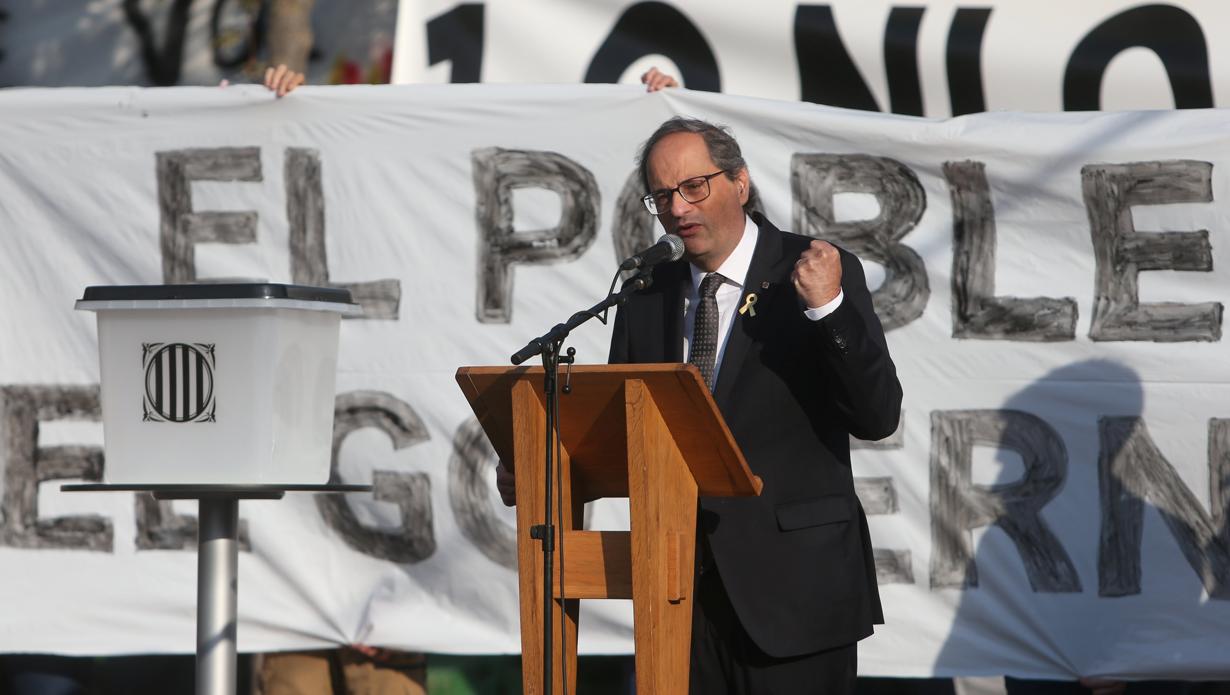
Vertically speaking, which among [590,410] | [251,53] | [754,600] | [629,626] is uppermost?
[251,53]

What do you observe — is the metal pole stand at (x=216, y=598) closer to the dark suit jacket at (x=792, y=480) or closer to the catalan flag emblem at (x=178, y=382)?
the catalan flag emblem at (x=178, y=382)

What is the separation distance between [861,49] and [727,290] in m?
2.07

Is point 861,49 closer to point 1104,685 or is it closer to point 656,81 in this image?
point 656,81

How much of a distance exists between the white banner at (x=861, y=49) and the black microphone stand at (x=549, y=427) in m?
2.35

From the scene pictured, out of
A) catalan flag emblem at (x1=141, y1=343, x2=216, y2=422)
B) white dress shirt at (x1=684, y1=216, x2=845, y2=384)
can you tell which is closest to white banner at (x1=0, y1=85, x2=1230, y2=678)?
catalan flag emblem at (x1=141, y1=343, x2=216, y2=422)

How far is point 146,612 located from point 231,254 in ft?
3.66

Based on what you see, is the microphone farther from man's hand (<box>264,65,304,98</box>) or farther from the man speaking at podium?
man's hand (<box>264,65,304,98</box>)

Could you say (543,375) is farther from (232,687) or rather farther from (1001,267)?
(1001,267)

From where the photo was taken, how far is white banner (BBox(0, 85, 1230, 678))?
13.3ft

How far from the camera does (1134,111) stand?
416 centimetres

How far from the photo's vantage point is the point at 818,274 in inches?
95.3

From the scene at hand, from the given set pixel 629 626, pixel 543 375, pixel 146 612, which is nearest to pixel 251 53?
pixel 146 612

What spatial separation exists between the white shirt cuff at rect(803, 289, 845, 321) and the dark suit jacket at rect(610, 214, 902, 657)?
9 cm

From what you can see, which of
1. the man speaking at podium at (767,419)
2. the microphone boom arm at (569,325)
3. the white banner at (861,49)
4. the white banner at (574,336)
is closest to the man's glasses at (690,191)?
the man speaking at podium at (767,419)
